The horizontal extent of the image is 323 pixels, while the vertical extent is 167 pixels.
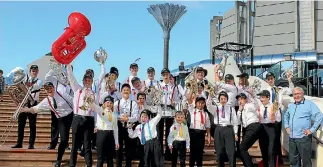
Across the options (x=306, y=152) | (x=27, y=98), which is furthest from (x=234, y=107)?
(x=27, y=98)

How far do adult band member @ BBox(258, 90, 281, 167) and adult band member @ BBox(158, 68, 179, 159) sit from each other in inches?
68.2

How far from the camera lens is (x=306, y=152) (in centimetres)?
749

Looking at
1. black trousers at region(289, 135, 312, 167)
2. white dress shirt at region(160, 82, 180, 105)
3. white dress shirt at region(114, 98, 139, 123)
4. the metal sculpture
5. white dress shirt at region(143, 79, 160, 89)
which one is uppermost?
the metal sculpture

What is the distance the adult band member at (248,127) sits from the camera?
8.03 meters

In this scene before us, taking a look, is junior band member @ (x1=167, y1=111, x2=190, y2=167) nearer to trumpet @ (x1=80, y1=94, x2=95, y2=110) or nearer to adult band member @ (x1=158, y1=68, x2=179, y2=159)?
adult band member @ (x1=158, y1=68, x2=179, y2=159)

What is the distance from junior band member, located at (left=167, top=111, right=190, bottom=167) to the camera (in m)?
7.88

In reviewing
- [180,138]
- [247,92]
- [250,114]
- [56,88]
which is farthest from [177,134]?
[56,88]

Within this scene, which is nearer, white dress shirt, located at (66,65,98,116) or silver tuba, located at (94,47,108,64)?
white dress shirt, located at (66,65,98,116)

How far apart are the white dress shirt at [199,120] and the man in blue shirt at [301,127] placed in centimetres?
153

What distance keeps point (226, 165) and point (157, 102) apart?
187 centimetres

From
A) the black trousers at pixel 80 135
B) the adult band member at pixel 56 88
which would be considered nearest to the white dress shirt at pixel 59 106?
the adult band member at pixel 56 88

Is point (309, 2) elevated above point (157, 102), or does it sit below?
above

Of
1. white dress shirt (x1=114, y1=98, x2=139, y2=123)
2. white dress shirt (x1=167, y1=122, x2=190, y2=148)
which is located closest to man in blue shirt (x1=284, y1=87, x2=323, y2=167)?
white dress shirt (x1=167, y1=122, x2=190, y2=148)

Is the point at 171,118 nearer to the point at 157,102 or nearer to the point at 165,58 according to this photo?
the point at 157,102
